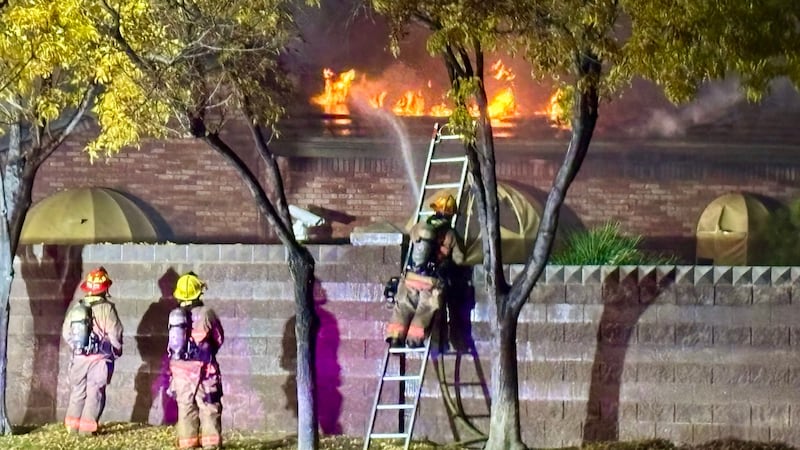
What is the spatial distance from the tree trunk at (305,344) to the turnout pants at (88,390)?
83.4 inches

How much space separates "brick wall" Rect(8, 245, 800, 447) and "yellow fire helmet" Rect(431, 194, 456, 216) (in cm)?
65

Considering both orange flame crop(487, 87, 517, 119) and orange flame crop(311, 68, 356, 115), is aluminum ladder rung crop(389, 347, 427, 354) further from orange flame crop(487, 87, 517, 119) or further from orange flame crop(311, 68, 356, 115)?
orange flame crop(487, 87, 517, 119)

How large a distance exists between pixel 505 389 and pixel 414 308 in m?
1.12

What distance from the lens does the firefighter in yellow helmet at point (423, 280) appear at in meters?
9.24

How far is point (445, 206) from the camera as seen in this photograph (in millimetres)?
9625

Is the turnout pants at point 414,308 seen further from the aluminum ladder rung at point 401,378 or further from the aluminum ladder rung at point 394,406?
the aluminum ladder rung at point 394,406

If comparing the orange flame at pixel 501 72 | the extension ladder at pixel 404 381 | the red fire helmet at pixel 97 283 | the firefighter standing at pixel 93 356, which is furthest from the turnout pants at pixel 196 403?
the orange flame at pixel 501 72

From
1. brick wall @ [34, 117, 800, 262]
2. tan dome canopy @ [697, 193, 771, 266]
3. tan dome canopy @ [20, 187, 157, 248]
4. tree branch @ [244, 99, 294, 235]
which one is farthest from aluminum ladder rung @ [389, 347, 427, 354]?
tan dome canopy @ [697, 193, 771, 266]

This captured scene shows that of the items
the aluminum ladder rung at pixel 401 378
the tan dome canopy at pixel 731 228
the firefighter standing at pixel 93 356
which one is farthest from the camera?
the tan dome canopy at pixel 731 228

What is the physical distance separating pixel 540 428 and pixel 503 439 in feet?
2.54

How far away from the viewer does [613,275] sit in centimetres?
954

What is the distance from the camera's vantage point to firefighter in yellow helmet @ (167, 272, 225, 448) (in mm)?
9250

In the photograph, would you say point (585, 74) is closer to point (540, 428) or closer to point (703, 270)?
point (703, 270)

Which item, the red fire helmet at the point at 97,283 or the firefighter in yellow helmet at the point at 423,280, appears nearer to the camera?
the firefighter in yellow helmet at the point at 423,280
